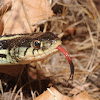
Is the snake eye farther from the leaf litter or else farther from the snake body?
the leaf litter

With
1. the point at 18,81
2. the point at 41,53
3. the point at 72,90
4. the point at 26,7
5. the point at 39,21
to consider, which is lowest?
the point at 72,90

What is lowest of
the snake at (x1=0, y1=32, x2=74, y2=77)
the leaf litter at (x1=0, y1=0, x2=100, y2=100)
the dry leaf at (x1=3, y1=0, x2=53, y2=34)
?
the leaf litter at (x1=0, y1=0, x2=100, y2=100)

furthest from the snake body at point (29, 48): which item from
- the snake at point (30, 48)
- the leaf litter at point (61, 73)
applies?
the leaf litter at point (61, 73)

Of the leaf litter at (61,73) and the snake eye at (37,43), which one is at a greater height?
the snake eye at (37,43)

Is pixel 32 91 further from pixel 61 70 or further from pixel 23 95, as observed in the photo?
pixel 61 70

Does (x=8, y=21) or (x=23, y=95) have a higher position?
(x=8, y=21)

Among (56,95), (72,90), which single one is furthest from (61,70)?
(56,95)

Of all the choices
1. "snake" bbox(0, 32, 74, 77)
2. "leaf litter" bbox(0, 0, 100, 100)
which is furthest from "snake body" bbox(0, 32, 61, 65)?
"leaf litter" bbox(0, 0, 100, 100)

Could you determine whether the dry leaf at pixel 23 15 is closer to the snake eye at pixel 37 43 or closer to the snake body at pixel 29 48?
the snake body at pixel 29 48
